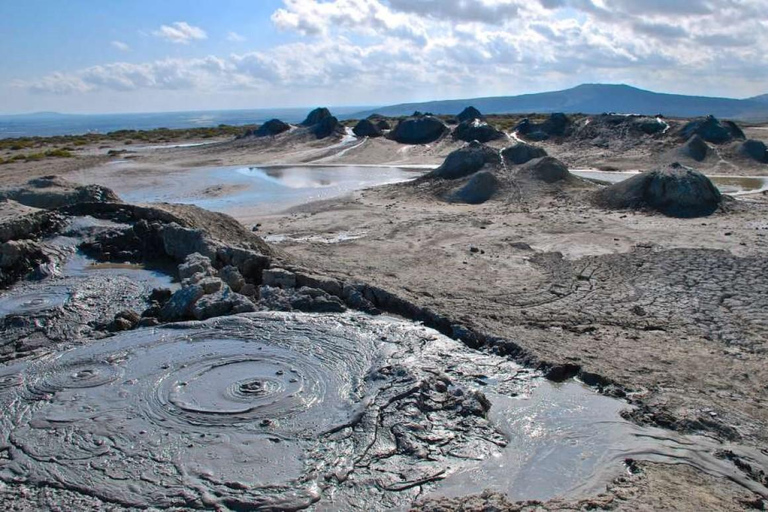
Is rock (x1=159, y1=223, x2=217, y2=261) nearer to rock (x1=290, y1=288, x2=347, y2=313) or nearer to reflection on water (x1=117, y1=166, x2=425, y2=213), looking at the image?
rock (x1=290, y1=288, x2=347, y2=313)

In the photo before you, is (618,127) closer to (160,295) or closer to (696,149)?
(696,149)

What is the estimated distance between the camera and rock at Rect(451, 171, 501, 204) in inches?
801

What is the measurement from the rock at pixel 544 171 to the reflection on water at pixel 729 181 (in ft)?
16.8

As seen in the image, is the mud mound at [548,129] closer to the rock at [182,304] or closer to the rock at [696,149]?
the rock at [696,149]

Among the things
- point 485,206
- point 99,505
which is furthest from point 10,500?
point 485,206

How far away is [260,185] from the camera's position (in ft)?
85.3

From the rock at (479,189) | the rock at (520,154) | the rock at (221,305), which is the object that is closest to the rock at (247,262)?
the rock at (221,305)

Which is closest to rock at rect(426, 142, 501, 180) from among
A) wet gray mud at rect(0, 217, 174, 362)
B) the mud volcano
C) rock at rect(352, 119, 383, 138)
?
wet gray mud at rect(0, 217, 174, 362)

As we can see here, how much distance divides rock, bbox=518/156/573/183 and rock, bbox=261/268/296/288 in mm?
12708

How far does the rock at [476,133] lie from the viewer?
120 ft

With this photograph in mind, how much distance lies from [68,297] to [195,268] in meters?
1.93

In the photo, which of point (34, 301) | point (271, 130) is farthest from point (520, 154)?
point (271, 130)

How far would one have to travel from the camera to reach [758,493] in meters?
5.45

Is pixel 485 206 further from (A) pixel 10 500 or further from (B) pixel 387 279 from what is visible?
(A) pixel 10 500
